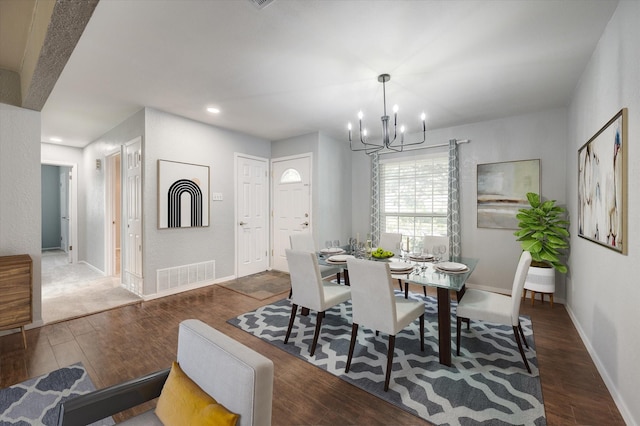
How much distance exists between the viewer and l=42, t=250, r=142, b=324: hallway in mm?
3383

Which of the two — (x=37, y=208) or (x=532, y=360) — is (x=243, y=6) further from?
(x=532, y=360)

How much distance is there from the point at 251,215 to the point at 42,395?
351 centimetres

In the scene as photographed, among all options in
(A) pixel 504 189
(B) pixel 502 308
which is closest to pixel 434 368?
(B) pixel 502 308

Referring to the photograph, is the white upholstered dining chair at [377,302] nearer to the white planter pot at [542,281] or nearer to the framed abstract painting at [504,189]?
the white planter pot at [542,281]

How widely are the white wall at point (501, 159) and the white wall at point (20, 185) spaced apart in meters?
5.30

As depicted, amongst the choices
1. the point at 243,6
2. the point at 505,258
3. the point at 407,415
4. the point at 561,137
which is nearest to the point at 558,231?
the point at 505,258

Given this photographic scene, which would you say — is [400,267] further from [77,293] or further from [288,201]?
[77,293]

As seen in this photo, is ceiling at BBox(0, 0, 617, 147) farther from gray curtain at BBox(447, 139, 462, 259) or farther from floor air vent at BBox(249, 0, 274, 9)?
gray curtain at BBox(447, 139, 462, 259)

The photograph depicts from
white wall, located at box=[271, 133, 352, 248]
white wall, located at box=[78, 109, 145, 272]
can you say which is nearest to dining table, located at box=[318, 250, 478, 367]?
white wall, located at box=[271, 133, 352, 248]

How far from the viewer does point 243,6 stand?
1.88 m

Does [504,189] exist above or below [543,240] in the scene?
above

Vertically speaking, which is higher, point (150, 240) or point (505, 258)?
point (150, 240)

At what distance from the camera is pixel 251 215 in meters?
5.17

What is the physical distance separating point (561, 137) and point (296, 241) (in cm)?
376
